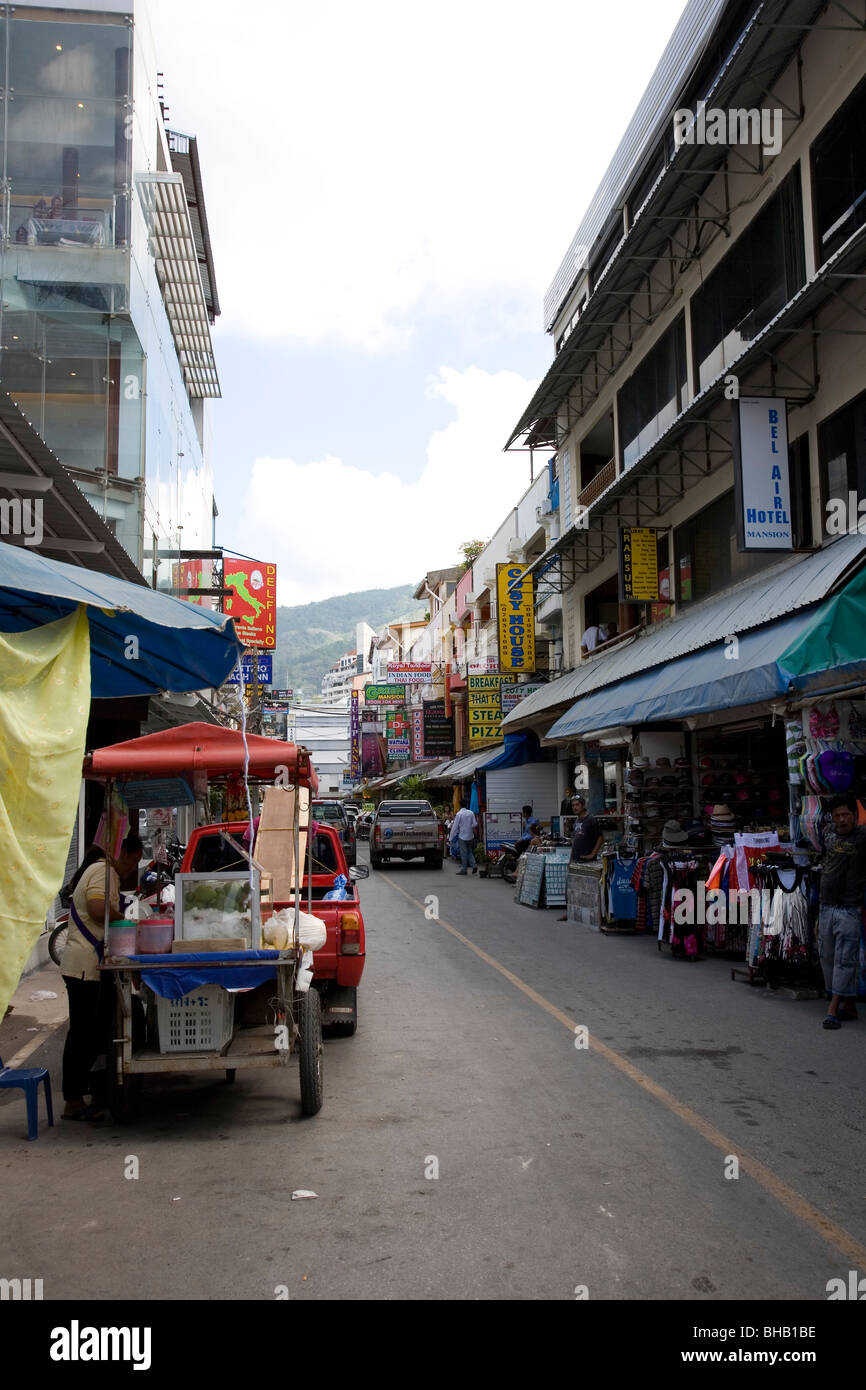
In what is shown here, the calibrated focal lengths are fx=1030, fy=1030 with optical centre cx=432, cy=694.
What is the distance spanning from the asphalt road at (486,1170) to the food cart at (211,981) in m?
0.45

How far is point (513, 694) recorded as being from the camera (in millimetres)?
32219

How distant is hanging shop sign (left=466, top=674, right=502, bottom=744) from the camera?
1324 inches

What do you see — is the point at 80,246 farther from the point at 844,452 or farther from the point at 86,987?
the point at 86,987

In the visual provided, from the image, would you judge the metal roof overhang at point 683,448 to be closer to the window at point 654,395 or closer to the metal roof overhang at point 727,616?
the window at point 654,395

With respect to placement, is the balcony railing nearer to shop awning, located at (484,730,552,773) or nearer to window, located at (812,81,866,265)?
shop awning, located at (484,730,552,773)

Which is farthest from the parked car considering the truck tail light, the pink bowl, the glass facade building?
the pink bowl

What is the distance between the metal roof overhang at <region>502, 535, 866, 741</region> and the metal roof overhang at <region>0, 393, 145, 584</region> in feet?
24.4

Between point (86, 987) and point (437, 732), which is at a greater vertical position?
point (437, 732)

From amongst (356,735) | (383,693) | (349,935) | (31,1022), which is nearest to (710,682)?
(349,935)

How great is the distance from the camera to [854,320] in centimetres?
1283

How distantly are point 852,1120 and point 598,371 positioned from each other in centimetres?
2120

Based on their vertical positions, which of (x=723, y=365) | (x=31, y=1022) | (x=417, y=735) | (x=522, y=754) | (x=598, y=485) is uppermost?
(x=598, y=485)

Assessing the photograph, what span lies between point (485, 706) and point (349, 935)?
25.5 metres

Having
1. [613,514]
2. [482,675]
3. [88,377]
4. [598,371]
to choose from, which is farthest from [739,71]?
[482,675]
